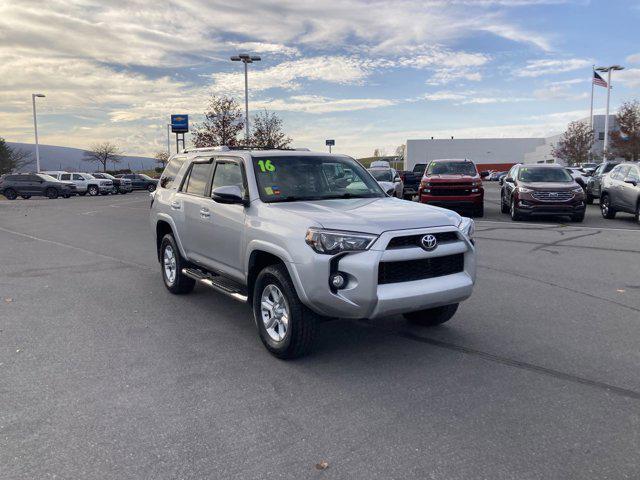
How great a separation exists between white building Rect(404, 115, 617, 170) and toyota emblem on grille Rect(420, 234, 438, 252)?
79850 millimetres

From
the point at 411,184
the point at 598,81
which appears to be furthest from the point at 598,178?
the point at 598,81

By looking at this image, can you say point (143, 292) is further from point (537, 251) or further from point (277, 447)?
point (537, 251)

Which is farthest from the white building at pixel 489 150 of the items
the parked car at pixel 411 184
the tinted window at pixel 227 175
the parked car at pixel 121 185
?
the tinted window at pixel 227 175

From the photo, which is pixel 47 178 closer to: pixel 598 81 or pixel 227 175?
pixel 227 175

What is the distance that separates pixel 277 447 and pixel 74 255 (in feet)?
28.9

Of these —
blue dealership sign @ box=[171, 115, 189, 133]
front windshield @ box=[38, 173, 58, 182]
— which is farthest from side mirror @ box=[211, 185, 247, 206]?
blue dealership sign @ box=[171, 115, 189, 133]

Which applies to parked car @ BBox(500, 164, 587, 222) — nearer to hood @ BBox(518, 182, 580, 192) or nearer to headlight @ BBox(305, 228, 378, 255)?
hood @ BBox(518, 182, 580, 192)

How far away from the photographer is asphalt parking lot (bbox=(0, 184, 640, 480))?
125 inches

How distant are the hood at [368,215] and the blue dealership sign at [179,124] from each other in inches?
2221

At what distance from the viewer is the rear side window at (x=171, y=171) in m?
7.29

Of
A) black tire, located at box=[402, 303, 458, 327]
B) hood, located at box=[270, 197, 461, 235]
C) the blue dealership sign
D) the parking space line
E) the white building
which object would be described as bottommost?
the parking space line

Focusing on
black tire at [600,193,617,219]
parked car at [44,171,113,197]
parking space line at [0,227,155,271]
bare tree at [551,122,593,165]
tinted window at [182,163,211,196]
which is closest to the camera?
tinted window at [182,163,211,196]

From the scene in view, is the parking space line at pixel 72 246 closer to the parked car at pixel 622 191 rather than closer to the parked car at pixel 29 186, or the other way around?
the parked car at pixel 622 191

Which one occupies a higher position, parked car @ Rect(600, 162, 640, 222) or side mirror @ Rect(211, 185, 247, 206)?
side mirror @ Rect(211, 185, 247, 206)
